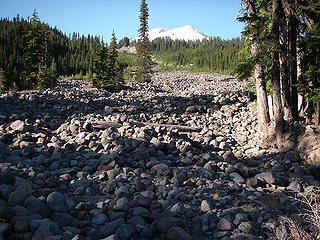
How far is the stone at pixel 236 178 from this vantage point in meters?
5.64

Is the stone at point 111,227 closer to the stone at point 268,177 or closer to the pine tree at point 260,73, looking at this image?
the stone at point 268,177

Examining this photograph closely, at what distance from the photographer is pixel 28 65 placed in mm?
32156

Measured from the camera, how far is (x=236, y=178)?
574 cm

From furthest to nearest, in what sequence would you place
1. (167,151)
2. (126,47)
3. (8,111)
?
(126,47) → (8,111) → (167,151)

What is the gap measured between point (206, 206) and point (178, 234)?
101 cm

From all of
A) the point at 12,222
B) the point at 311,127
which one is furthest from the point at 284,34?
the point at 12,222

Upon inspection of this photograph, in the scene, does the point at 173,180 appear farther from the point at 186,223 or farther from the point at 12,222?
the point at 12,222

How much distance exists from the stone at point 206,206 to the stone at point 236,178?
1.75m

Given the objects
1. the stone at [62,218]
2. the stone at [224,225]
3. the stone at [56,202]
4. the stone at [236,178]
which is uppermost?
the stone at [56,202]

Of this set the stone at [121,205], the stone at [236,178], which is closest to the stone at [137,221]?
the stone at [121,205]

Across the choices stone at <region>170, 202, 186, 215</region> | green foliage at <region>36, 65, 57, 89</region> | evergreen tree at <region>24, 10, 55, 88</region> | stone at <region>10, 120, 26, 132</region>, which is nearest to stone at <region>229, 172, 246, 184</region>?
stone at <region>170, 202, 186, 215</region>

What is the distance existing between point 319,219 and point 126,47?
197m

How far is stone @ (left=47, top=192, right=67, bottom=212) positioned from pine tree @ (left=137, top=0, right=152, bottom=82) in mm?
35738

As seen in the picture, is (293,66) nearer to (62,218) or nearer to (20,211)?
(62,218)
